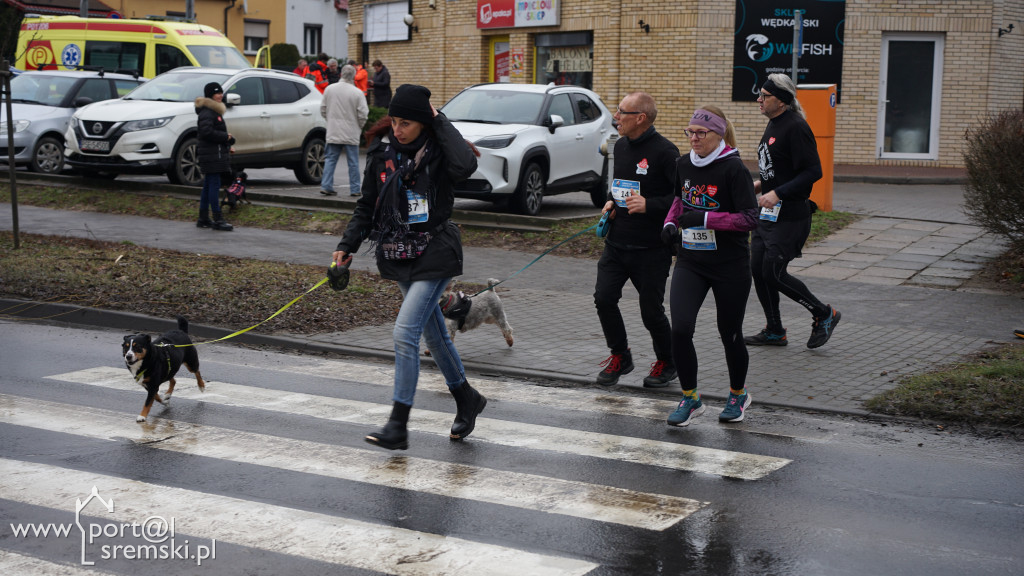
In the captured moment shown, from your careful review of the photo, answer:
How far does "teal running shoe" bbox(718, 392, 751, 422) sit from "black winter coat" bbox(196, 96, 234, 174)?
9732 millimetres

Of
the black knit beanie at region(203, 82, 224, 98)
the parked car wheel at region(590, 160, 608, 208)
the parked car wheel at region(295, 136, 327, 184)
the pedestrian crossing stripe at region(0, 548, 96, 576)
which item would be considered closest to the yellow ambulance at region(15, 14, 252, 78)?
the parked car wheel at region(295, 136, 327, 184)

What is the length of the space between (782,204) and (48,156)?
48.7ft

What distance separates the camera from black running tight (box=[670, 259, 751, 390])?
21.7 feet

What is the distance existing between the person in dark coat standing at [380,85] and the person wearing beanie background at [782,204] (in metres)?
19.1

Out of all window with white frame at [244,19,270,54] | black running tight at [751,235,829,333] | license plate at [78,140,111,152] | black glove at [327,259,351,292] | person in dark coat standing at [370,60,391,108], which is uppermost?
window with white frame at [244,19,270,54]

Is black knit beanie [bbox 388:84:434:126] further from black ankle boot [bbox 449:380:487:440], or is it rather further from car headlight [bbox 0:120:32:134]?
car headlight [bbox 0:120:32:134]

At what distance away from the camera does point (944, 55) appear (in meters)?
21.9

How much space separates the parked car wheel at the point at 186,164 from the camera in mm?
17172

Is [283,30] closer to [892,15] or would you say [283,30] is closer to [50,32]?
[50,32]

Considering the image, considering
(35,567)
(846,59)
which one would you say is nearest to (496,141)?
(846,59)

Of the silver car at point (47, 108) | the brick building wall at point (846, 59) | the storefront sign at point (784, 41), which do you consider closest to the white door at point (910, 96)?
the brick building wall at point (846, 59)

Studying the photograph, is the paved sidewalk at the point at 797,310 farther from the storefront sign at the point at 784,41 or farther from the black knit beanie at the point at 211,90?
the storefront sign at the point at 784,41

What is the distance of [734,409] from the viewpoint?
6.81 meters

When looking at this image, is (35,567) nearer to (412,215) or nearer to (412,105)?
(412,215)
